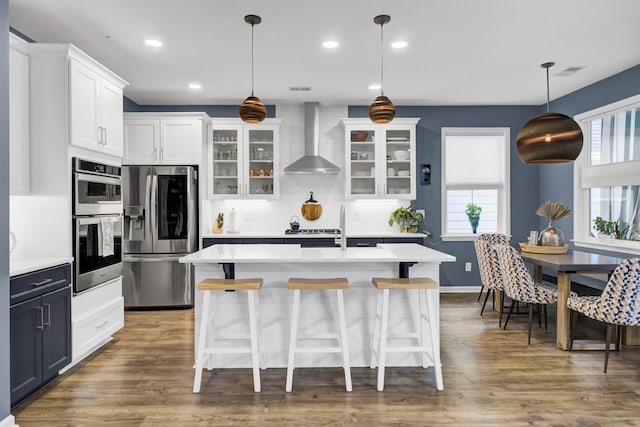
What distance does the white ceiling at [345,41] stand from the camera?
319 centimetres

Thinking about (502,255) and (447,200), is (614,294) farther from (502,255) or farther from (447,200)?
(447,200)

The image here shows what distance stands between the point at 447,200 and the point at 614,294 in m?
3.23

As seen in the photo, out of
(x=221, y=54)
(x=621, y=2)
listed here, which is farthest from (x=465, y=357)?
(x=221, y=54)

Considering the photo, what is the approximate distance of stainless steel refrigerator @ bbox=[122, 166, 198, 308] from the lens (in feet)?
16.8

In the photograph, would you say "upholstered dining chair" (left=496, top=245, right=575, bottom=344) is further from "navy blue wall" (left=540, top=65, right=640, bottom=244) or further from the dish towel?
the dish towel

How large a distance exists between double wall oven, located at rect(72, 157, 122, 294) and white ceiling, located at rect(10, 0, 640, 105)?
3.73ft

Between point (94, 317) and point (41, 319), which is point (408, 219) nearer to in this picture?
point (94, 317)

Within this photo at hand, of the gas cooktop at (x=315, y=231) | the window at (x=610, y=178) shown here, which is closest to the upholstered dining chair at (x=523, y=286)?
the window at (x=610, y=178)

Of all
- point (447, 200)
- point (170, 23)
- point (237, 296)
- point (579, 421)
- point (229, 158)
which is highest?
point (170, 23)

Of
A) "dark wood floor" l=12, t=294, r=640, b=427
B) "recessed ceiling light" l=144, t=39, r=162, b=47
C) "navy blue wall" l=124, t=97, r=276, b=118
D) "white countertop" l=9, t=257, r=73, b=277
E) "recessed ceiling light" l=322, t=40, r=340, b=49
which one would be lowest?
"dark wood floor" l=12, t=294, r=640, b=427

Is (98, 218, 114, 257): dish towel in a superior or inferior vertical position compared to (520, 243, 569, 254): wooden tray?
superior

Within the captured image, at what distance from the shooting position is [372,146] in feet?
19.5

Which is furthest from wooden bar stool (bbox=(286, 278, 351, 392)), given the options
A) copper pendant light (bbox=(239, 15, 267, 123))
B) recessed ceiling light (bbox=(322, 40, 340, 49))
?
recessed ceiling light (bbox=(322, 40, 340, 49))

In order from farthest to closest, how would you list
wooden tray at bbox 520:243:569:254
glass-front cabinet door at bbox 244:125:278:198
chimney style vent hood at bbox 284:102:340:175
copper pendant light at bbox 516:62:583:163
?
glass-front cabinet door at bbox 244:125:278:198, chimney style vent hood at bbox 284:102:340:175, wooden tray at bbox 520:243:569:254, copper pendant light at bbox 516:62:583:163
